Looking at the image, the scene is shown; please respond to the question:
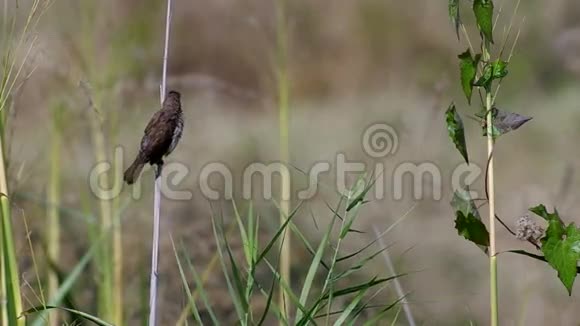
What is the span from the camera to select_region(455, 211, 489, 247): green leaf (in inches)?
49.0

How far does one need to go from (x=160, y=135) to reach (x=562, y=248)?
0.60 m

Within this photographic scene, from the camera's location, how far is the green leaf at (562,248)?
1.24 m

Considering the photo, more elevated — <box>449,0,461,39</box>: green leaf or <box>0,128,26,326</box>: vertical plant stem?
<box>449,0,461,39</box>: green leaf

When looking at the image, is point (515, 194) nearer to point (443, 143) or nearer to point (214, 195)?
point (443, 143)

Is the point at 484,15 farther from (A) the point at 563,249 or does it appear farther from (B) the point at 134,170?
(B) the point at 134,170

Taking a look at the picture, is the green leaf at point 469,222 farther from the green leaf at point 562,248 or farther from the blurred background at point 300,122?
the blurred background at point 300,122

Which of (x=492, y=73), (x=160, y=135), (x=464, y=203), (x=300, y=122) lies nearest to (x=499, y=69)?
(x=492, y=73)

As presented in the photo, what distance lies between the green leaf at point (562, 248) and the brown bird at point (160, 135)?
1.79 feet

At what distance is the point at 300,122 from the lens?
500cm

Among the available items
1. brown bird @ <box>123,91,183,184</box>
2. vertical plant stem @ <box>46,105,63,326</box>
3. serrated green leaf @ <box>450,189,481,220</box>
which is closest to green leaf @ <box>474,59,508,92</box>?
serrated green leaf @ <box>450,189,481,220</box>

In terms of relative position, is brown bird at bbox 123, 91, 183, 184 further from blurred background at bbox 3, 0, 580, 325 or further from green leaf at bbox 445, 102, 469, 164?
green leaf at bbox 445, 102, 469, 164

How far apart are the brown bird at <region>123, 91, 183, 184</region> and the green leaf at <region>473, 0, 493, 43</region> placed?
50 cm

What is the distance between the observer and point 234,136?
16.1 ft

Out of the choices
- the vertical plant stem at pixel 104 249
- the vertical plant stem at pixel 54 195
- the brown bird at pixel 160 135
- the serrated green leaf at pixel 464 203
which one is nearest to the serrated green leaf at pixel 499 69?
the serrated green leaf at pixel 464 203
